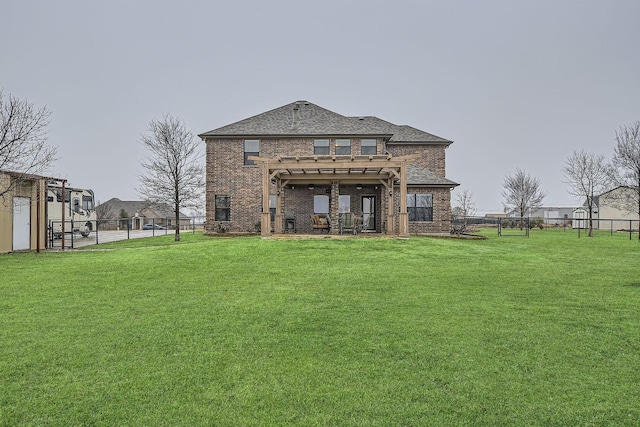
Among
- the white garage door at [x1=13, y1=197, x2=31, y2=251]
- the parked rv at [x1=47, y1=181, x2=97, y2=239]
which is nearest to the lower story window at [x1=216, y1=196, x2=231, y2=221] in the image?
the parked rv at [x1=47, y1=181, x2=97, y2=239]

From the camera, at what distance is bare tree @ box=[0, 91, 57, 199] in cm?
1334

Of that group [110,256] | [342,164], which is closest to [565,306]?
[342,164]

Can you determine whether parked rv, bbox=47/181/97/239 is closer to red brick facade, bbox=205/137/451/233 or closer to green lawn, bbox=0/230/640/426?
red brick facade, bbox=205/137/451/233

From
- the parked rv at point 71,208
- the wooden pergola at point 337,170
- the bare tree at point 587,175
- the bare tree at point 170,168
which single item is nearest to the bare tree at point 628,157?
the bare tree at point 587,175

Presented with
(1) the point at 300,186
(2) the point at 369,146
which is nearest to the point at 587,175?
(2) the point at 369,146

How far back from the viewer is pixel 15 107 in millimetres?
13445

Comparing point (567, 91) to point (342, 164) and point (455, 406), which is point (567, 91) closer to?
point (342, 164)

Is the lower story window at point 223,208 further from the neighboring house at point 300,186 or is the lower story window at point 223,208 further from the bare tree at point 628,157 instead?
the bare tree at point 628,157

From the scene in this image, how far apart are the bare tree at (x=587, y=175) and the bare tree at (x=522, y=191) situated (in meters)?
14.9

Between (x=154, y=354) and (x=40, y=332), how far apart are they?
1.91 m

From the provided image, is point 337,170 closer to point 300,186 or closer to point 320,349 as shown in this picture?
point 300,186

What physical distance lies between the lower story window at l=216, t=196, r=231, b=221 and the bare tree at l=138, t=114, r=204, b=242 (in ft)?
6.34

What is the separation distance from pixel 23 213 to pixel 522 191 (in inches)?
1888

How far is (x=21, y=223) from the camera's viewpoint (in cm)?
1556
